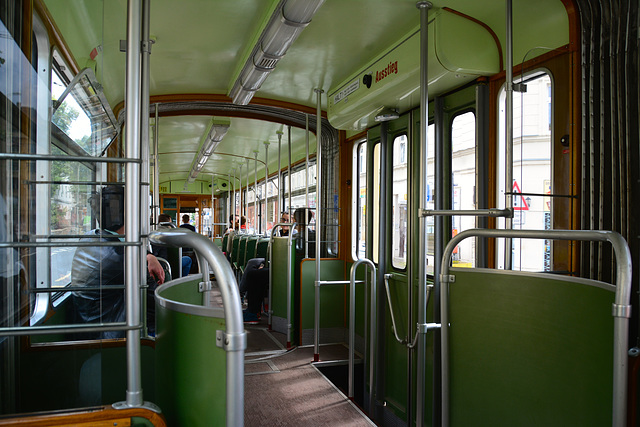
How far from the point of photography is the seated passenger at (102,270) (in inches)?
59.3

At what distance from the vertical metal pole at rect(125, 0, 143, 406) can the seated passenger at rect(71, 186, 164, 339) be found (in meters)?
0.10

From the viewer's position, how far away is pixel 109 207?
62.6 inches

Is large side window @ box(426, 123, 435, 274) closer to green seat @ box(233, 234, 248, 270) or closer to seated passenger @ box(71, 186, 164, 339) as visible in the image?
seated passenger @ box(71, 186, 164, 339)

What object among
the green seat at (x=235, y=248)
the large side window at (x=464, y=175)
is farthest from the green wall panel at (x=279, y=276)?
the green seat at (x=235, y=248)

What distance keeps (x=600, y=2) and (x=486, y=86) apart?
965 mm

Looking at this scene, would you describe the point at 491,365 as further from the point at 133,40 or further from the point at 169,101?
the point at 169,101

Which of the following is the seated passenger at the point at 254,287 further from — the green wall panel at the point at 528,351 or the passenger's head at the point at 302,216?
the green wall panel at the point at 528,351

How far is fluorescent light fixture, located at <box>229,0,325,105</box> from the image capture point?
9.05 ft

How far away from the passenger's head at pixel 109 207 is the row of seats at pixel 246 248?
5754 millimetres

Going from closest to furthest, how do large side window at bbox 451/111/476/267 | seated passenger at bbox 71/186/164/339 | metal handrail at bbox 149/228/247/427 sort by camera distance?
metal handrail at bbox 149/228/247/427
seated passenger at bbox 71/186/164/339
large side window at bbox 451/111/476/267

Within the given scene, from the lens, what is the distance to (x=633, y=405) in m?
1.78

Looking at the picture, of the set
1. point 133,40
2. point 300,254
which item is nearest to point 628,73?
point 133,40

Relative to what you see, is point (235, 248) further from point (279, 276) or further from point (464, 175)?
point (464, 175)

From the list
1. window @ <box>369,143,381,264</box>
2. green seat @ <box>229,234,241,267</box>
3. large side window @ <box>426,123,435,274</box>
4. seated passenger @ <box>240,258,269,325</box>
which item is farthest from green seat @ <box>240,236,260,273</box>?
large side window @ <box>426,123,435,274</box>
